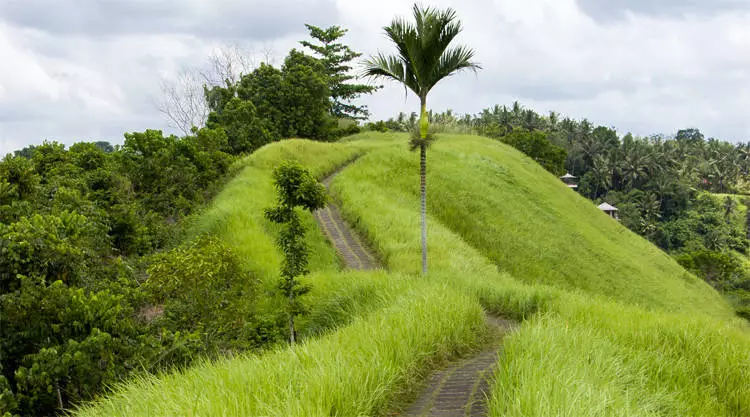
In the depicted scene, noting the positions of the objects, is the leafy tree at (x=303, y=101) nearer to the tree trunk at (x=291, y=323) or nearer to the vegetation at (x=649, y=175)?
the vegetation at (x=649, y=175)

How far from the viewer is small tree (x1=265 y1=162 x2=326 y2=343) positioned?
11148mm

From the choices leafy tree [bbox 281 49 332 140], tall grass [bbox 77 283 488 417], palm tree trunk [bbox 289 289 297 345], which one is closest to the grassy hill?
tall grass [bbox 77 283 488 417]

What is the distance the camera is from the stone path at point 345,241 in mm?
16986

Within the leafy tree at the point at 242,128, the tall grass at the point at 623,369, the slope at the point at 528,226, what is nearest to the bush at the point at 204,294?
the tall grass at the point at 623,369

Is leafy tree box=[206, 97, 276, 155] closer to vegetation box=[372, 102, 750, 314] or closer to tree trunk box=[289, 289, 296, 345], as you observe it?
tree trunk box=[289, 289, 296, 345]

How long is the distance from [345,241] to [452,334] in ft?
38.3

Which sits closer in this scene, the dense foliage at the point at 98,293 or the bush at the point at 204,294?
the dense foliage at the point at 98,293

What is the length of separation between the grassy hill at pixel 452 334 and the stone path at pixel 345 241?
1.53 ft

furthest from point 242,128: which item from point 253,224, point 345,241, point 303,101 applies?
point 253,224

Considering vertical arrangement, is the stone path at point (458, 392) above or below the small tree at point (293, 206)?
below

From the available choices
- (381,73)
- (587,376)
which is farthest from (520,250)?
(587,376)

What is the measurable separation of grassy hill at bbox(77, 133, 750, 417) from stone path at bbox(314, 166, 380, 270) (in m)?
0.47

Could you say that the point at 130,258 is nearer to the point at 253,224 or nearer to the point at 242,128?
the point at 253,224

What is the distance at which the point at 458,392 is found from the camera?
6047mm
